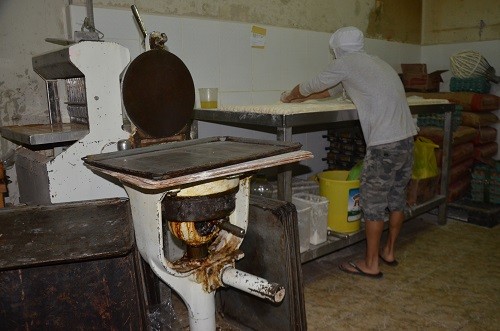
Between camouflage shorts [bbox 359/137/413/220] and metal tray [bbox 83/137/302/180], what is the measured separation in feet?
4.18

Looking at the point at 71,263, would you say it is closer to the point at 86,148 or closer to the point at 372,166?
the point at 86,148

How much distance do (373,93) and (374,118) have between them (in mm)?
164

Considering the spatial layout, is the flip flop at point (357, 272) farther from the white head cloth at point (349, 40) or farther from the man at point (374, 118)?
the white head cloth at point (349, 40)

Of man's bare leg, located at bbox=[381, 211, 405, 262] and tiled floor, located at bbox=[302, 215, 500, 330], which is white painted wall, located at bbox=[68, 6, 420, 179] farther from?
tiled floor, located at bbox=[302, 215, 500, 330]

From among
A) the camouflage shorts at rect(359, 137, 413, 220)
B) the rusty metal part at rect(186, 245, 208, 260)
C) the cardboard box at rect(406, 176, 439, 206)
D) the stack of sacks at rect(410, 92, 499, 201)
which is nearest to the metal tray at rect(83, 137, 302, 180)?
the rusty metal part at rect(186, 245, 208, 260)

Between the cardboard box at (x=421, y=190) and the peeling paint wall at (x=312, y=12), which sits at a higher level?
the peeling paint wall at (x=312, y=12)

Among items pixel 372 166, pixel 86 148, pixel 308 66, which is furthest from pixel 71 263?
pixel 308 66

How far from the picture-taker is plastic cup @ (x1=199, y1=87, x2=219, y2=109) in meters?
3.02

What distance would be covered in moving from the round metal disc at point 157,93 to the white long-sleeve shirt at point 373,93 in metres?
1.10

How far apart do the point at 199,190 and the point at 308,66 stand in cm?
281

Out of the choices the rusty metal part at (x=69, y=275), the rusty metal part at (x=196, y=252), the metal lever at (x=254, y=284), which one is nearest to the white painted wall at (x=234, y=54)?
the rusty metal part at (x=69, y=275)

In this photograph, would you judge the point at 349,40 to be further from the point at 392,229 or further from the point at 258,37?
the point at 392,229

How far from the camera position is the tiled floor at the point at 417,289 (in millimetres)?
2383

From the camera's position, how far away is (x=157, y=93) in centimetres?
197
